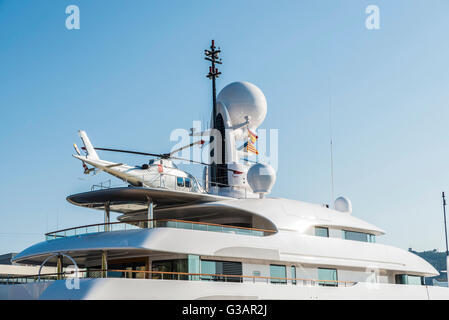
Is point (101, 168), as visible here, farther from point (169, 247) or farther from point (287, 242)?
point (287, 242)

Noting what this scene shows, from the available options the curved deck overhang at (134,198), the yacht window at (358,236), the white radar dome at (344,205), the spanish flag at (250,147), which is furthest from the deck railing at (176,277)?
the spanish flag at (250,147)

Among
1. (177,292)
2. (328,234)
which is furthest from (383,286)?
(177,292)

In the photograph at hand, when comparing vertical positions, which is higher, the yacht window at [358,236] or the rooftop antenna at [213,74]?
the rooftop antenna at [213,74]

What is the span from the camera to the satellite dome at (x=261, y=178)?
93.5 ft

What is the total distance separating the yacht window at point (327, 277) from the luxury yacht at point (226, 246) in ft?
0.16

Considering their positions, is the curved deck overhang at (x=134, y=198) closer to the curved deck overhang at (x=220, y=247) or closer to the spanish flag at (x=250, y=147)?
the curved deck overhang at (x=220, y=247)

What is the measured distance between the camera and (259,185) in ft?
93.8

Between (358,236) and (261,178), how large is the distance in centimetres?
694

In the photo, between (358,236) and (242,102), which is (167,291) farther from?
(242,102)

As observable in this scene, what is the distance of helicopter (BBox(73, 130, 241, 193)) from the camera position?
26016 mm

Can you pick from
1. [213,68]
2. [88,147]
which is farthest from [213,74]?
[88,147]

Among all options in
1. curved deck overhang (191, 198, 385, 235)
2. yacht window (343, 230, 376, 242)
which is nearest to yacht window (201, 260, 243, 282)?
curved deck overhang (191, 198, 385, 235)
